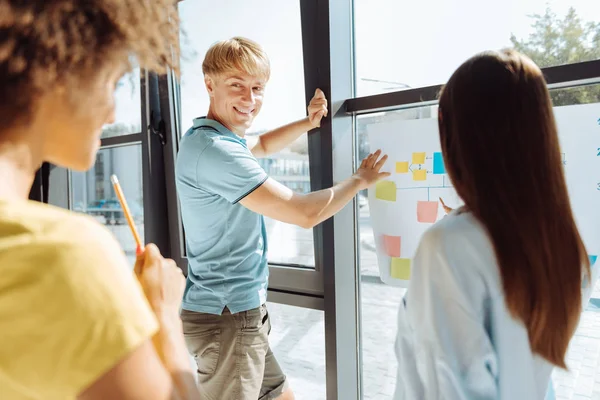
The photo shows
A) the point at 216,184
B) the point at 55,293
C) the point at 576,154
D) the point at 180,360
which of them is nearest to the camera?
the point at 55,293

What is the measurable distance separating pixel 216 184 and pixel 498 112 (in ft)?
2.88

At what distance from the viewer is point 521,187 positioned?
0.80 meters

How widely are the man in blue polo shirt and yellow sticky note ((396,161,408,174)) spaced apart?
6cm

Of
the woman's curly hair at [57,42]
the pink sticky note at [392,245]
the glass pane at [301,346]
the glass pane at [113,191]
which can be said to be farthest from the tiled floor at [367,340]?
the woman's curly hair at [57,42]

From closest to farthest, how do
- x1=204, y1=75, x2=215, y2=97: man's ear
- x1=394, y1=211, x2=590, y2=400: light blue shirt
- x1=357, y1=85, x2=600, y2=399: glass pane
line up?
1. x1=394, y1=211, x2=590, y2=400: light blue shirt
2. x1=357, y1=85, x2=600, y2=399: glass pane
3. x1=204, y1=75, x2=215, y2=97: man's ear

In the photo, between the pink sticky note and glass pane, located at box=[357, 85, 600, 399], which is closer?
glass pane, located at box=[357, 85, 600, 399]

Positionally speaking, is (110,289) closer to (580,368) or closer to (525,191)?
(525,191)

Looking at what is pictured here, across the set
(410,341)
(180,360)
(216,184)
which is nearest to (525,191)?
(410,341)

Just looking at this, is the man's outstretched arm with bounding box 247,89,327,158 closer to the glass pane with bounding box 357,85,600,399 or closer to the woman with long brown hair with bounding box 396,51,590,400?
the glass pane with bounding box 357,85,600,399

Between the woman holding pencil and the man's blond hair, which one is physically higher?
the man's blond hair

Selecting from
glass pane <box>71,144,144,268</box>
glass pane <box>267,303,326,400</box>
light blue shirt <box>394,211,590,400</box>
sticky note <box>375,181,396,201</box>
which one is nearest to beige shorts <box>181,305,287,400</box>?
glass pane <box>267,303,326,400</box>

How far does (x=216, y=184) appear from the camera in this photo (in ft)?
4.68

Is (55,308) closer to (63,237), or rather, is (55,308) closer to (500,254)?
(63,237)

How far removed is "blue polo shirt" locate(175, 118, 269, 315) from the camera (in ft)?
4.78
